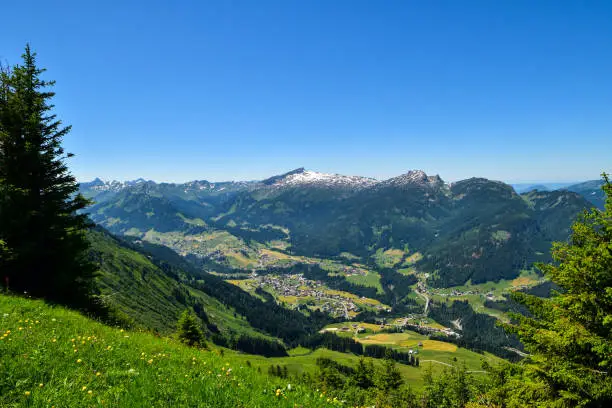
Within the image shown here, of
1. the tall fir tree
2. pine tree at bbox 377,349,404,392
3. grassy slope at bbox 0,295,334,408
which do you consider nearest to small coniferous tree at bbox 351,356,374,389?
pine tree at bbox 377,349,404,392

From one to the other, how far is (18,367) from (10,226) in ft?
59.0

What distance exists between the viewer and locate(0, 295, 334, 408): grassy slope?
23.0 ft

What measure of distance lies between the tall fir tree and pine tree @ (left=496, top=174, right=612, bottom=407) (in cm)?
2895

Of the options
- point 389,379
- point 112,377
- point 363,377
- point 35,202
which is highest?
point 35,202

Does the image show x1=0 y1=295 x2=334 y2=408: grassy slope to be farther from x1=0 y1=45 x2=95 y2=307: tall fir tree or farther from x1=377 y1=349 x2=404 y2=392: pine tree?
x1=377 y1=349 x2=404 y2=392: pine tree

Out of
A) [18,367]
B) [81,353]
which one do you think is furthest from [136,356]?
[18,367]

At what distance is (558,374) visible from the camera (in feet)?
52.0

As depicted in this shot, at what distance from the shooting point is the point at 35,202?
73.4ft

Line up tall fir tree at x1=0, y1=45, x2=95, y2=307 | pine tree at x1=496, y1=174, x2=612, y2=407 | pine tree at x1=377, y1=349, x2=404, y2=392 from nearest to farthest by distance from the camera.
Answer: pine tree at x1=496, y1=174, x2=612, y2=407 < tall fir tree at x1=0, y1=45, x2=95, y2=307 < pine tree at x1=377, y1=349, x2=404, y2=392

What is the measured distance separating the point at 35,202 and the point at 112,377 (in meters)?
20.6

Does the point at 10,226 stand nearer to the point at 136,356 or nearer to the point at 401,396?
the point at 136,356

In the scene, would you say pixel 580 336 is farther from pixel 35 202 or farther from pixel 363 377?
pixel 363 377

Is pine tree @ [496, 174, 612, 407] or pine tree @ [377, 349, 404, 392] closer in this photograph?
pine tree @ [496, 174, 612, 407]

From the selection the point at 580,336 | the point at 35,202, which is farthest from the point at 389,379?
the point at 35,202
